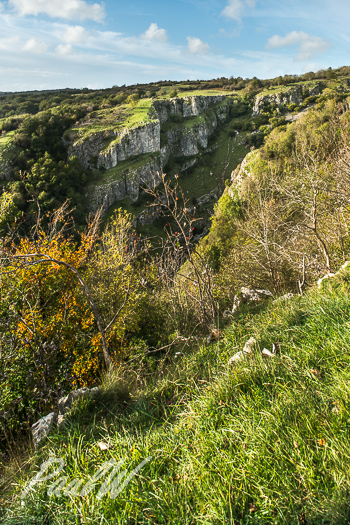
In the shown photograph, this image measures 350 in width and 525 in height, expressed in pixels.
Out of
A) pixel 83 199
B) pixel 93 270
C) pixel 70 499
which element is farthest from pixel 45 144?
pixel 70 499

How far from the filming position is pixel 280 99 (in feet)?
253

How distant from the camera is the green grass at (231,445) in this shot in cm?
136

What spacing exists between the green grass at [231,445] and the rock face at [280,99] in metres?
91.5

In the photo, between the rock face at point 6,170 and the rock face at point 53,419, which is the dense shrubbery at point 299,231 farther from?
the rock face at point 6,170

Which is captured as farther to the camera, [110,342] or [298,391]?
[110,342]

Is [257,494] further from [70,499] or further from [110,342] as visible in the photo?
[110,342]

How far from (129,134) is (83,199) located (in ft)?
70.6

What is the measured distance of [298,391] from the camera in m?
1.93

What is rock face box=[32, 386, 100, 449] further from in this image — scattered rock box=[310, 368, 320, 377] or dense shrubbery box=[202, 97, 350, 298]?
dense shrubbery box=[202, 97, 350, 298]

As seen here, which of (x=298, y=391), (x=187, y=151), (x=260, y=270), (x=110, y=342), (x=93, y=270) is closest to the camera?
(x=298, y=391)

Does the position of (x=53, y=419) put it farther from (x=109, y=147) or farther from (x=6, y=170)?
(x=109, y=147)

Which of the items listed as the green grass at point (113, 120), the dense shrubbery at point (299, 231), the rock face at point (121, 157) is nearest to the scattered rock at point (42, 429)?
the dense shrubbery at point (299, 231)

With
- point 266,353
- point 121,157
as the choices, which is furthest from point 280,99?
point 266,353

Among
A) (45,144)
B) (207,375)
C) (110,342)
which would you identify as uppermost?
(45,144)
